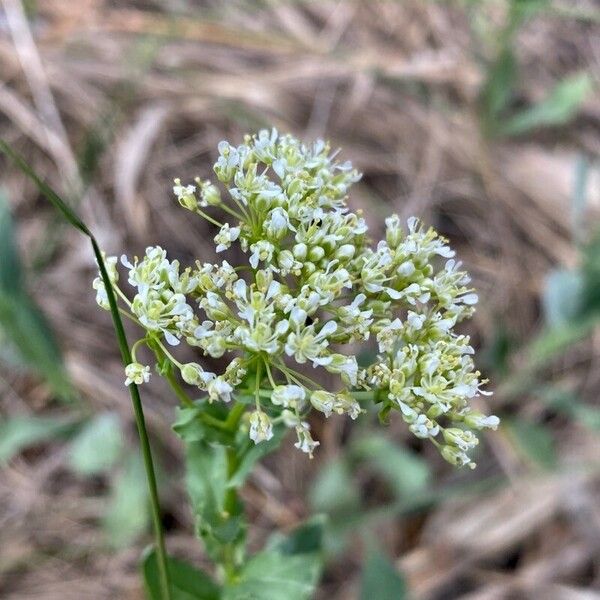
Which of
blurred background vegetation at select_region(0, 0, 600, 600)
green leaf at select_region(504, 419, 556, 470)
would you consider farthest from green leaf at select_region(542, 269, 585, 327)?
green leaf at select_region(504, 419, 556, 470)

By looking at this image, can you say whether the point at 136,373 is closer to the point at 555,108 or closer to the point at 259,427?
the point at 259,427

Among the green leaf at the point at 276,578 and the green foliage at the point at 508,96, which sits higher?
the green foliage at the point at 508,96

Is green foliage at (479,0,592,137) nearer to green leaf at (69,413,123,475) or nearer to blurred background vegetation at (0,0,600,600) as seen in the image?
blurred background vegetation at (0,0,600,600)

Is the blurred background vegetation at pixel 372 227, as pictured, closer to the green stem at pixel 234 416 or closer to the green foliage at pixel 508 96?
the green foliage at pixel 508 96

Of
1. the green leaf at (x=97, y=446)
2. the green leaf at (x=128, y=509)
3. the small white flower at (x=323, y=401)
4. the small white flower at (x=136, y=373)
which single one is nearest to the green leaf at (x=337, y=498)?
the green leaf at (x=128, y=509)

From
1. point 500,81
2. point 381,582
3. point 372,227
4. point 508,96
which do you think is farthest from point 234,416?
point 508,96
